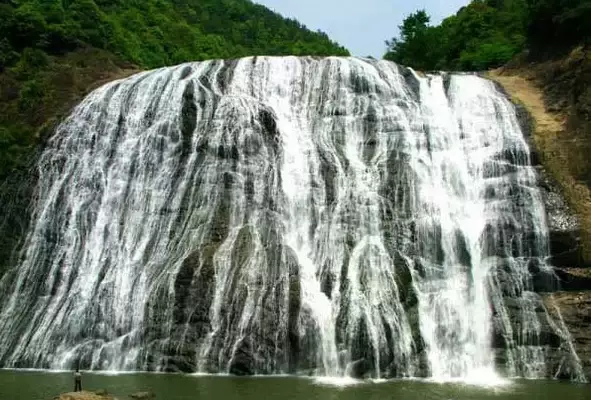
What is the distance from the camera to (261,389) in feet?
56.5

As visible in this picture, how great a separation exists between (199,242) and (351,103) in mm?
10100

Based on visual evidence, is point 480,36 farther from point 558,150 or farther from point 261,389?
point 261,389

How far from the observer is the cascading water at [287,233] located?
20906mm

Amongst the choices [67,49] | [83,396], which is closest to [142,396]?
[83,396]

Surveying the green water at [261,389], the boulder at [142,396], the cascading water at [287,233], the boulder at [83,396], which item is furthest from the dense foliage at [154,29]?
the boulder at [83,396]

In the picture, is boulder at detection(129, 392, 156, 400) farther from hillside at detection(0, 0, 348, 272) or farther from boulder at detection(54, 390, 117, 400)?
hillside at detection(0, 0, 348, 272)

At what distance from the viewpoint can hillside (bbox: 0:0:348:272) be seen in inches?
1139

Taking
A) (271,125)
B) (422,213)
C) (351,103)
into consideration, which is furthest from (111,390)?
(351,103)

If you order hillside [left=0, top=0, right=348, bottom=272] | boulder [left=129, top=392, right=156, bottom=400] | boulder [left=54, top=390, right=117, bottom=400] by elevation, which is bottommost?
boulder [left=129, top=392, right=156, bottom=400]

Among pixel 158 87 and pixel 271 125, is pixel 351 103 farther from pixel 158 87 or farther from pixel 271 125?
pixel 158 87

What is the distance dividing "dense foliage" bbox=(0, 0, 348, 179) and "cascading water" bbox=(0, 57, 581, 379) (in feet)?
12.0

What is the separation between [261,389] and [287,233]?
26.2 feet

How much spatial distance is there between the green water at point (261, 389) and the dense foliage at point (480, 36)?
23431 mm

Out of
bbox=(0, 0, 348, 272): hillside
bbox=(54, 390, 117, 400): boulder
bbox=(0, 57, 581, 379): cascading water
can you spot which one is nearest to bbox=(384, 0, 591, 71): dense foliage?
bbox=(0, 57, 581, 379): cascading water
